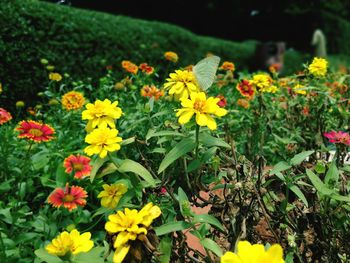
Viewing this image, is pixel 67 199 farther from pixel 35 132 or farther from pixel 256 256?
pixel 256 256

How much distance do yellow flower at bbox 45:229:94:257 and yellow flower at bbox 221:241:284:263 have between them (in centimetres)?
36

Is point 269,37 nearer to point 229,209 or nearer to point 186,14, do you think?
point 186,14

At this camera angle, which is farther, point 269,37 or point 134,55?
point 269,37

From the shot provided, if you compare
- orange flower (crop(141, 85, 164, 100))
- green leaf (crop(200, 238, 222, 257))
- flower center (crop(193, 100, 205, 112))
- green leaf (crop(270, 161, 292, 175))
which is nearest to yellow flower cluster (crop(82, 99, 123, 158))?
flower center (crop(193, 100, 205, 112))

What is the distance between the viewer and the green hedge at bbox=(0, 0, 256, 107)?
4266 millimetres

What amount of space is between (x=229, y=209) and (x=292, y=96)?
185 centimetres

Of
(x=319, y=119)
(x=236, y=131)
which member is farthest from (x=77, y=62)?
(x=319, y=119)

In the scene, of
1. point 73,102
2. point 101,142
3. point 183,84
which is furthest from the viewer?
point 73,102

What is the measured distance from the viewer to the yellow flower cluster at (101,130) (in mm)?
1163

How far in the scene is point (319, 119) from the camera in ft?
7.28

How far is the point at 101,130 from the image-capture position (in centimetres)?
119

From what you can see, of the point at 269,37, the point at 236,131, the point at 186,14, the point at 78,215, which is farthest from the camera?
the point at 269,37

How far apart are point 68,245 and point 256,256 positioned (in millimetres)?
409

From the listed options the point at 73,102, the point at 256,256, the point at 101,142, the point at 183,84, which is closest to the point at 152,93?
the point at 73,102
